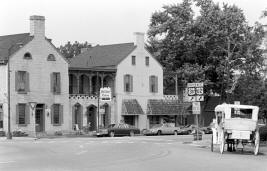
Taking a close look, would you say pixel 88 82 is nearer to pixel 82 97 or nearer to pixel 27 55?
pixel 82 97

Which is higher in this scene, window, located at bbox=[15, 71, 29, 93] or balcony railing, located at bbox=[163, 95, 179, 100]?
window, located at bbox=[15, 71, 29, 93]

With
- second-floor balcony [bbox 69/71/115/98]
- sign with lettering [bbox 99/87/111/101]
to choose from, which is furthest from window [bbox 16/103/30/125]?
sign with lettering [bbox 99/87/111/101]

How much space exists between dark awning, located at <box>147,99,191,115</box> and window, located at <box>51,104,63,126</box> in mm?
11760

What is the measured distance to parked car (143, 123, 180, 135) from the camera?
68250 mm

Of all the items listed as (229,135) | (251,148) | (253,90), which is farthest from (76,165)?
(253,90)

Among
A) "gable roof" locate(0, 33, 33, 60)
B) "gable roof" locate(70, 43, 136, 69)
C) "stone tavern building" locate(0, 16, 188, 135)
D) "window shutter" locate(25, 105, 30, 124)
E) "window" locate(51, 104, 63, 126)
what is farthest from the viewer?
"gable roof" locate(70, 43, 136, 69)

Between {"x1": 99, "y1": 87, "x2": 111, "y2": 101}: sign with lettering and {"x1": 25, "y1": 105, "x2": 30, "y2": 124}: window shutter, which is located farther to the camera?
{"x1": 99, "y1": 87, "x2": 111, "y2": 101}: sign with lettering

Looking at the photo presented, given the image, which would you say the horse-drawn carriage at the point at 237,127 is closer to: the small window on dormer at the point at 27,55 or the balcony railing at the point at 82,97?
the small window on dormer at the point at 27,55

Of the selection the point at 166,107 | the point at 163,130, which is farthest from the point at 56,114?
the point at 166,107

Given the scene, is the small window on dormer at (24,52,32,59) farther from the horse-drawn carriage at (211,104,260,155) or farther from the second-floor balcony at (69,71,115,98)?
the horse-drawn carriage at (211,104,260,155)

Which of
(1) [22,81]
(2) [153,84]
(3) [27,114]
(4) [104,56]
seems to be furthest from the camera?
(4) [104,56]

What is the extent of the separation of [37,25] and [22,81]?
228 inches

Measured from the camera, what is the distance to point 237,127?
2847 cm

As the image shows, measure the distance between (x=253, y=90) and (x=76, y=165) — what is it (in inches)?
1035
